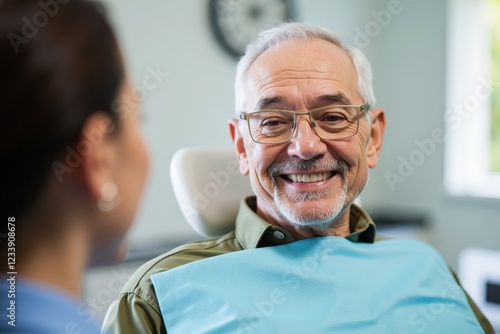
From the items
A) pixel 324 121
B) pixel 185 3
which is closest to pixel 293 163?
pixel 324 121

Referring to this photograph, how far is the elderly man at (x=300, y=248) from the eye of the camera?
1016 mm

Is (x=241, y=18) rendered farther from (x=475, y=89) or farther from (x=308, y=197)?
(x=308, y=197)

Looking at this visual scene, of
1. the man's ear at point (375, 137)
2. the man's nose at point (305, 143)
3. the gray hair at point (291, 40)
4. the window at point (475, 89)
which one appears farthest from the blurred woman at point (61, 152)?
the window at point (475, 89)

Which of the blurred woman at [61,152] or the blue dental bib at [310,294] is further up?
the blurred woman at [61,152]

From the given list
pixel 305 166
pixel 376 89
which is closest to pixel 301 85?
pixel 305 166

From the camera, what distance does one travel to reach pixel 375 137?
1326mm

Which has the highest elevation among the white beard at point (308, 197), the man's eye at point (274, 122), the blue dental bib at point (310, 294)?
the man's eye at point (274, 122)

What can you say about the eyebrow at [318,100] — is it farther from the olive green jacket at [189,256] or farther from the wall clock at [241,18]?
the wall clock at [241,18]

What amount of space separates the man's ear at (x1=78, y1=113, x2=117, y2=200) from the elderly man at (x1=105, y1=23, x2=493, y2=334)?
1.76 feet

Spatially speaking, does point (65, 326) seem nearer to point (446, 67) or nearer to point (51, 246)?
point (51, 246)

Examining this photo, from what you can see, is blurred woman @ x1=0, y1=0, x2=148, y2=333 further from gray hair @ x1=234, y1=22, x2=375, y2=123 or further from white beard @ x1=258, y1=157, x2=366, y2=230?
gray hair @ x1=234, y1=22, x2=375, y2=123

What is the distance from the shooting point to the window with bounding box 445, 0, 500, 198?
8.45 ft

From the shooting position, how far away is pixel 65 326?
616mm

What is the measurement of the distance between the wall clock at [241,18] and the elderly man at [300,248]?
1115 mm
